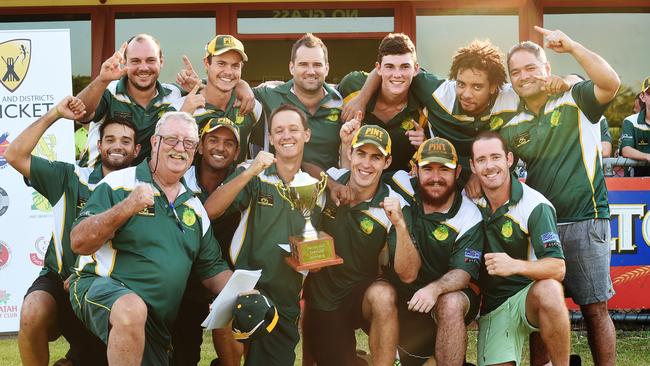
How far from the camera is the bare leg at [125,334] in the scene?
3627 mm

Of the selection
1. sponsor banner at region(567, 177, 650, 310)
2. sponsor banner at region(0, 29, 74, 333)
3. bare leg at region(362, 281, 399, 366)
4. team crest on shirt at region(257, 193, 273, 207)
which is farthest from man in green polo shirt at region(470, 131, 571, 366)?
sponsor banner at region(0, 29, 74, 333)

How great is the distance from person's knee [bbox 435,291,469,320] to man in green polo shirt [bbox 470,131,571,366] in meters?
0.24

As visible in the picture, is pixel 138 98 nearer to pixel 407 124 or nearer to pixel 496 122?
pixel 407 124

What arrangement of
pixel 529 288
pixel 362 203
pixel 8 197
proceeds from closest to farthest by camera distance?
pixel 529 288 < pixel 362 203 < pixel 8 197

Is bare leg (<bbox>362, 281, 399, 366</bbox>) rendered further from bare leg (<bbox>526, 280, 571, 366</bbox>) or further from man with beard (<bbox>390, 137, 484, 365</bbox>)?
bare leg (<bbox>526, 280, 571, 366</bbox>)

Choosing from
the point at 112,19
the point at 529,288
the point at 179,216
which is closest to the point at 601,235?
the point at 529,288

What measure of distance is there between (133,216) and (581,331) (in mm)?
4885

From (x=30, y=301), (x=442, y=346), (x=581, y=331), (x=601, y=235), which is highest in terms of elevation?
(x=601, y=235)

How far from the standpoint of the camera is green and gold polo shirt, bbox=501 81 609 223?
14.9 ft

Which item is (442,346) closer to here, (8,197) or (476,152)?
(476,152)

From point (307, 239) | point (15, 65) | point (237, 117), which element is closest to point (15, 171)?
point (15, 65)

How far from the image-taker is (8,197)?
688 cm

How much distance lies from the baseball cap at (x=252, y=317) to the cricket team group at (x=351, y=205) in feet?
0.05

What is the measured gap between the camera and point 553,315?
A: 13.4 ft
